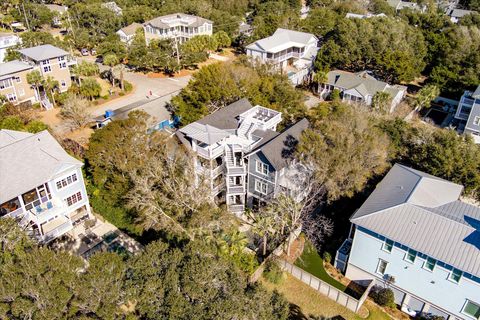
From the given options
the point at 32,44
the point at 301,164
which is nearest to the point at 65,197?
the point at 301,164

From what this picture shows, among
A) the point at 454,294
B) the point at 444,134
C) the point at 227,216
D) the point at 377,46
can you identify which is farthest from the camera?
the point at 377,46

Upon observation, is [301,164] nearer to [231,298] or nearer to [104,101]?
[231,298]

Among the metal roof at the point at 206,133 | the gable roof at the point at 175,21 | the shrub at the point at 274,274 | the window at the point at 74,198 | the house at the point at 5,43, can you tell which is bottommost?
the shrub at the point at 274,274

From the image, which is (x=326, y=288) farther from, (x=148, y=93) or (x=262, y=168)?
(x=148, y=93)

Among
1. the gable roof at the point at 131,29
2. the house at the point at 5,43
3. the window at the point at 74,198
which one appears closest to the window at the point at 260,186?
Answer: the window at the point at 74,198

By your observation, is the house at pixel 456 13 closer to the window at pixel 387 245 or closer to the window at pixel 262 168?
the window at pixel 262 168

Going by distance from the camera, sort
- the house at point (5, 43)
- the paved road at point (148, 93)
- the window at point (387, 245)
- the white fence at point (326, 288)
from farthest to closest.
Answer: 1. the house at point (5, 43)
2. the paved road at point (148, 93)
3. the white fence at point (326, 288)
4. the window at point (387, 245)

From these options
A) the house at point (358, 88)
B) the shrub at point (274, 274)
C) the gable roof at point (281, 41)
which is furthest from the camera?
the gable roof at point (281, 41)

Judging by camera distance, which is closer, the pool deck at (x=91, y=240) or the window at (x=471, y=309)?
the window at (x=471, y=309)
